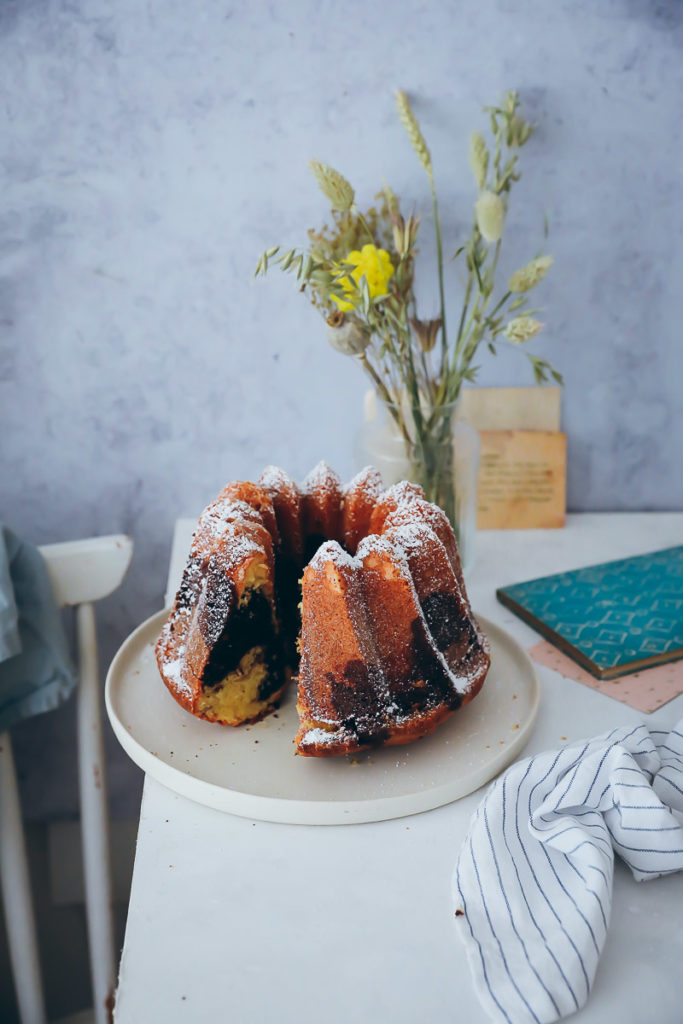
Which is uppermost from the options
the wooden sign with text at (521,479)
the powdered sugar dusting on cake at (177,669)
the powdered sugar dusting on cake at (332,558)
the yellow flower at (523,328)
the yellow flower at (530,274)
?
the yellow flower at (530,274)

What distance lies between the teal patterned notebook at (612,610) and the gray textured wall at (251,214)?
0.27 metres

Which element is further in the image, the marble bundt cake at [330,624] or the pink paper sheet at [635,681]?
the pink paper sheet at [635,681]

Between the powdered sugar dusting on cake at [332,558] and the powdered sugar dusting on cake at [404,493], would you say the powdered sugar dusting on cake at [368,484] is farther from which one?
the powdered sugar dusting on cake at [332,558]

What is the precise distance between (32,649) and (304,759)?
47 cm

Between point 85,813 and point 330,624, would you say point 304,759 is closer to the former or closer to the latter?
point 330,624

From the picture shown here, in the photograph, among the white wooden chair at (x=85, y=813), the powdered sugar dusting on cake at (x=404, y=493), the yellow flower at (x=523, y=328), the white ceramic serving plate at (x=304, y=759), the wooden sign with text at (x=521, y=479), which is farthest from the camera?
the wooden sign with text at (x=521, y=479)

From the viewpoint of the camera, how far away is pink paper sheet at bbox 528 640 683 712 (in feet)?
2.62

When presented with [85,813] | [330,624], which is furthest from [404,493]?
[85,813]

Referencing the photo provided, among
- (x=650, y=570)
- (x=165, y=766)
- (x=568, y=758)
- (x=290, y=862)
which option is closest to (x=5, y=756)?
(x=165, y=766)

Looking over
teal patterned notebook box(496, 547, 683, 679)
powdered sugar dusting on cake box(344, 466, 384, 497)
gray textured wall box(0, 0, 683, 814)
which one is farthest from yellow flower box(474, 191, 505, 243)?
teal patterned notebook box(496, 547, 683, 679)

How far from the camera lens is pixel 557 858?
570mm

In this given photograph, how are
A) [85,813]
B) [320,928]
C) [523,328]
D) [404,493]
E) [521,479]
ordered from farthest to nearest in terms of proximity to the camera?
[521,479] < [85,813] < [523,328] < [404,493] < [320,928]

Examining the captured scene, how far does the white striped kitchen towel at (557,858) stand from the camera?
48cm

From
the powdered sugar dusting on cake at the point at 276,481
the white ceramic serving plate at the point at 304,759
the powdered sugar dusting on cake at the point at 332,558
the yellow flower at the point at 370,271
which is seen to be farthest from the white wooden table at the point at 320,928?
the yellow flower at the point at 370,271
